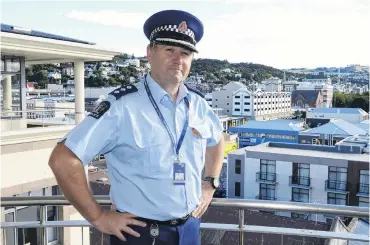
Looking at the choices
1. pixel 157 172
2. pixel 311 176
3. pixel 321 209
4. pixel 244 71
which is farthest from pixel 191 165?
pixel 244 71

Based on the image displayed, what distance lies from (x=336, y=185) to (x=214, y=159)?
13167 mm

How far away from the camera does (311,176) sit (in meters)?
13.8

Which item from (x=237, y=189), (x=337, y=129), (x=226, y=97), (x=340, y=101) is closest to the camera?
(x=237, y=189)

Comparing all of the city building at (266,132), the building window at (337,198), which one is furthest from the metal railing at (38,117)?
the city building at (266,132)

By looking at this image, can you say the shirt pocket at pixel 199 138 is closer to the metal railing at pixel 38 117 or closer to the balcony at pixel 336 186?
the metal railing at pixel 38 117

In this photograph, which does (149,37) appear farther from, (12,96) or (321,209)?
(12,96)

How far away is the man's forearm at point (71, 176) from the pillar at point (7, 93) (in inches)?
184

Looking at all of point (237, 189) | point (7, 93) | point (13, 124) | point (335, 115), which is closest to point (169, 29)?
point (13, 124)

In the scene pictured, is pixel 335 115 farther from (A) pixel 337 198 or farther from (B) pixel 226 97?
(A) pixel 337 198

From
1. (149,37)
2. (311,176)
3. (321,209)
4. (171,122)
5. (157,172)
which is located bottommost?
(311,176)

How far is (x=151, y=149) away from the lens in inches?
39.4

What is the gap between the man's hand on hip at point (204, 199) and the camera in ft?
3.76

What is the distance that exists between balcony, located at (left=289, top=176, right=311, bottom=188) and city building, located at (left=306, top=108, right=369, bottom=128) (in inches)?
813

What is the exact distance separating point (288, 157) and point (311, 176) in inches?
37.5
